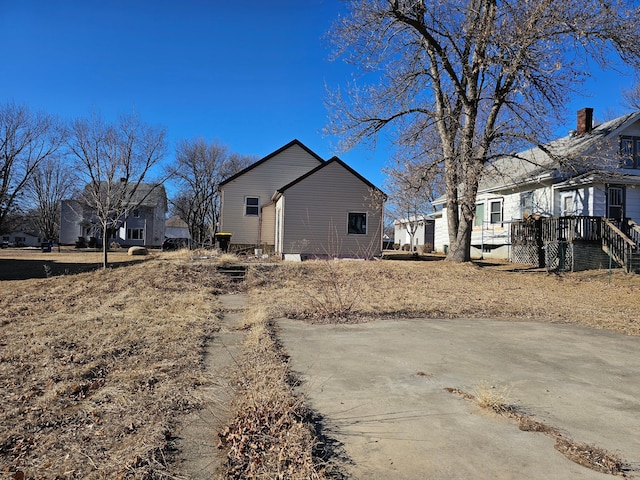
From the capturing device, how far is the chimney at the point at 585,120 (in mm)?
20500

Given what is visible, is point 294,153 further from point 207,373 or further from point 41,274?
point 207,373

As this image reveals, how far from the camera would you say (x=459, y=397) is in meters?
3.87

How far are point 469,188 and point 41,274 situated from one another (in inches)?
636

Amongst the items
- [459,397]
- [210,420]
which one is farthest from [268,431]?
[459,397]

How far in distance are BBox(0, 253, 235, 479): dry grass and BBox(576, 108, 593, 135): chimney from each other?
2094 cm

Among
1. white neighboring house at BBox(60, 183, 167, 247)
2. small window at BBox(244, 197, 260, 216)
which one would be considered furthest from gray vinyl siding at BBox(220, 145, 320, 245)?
white neighboring house at BBox(60, 183, 167, 247)

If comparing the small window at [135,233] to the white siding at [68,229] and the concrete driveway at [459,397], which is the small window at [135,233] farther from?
the concrete driveway at [459,397]

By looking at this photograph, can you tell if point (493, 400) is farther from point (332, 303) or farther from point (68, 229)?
point (68, 229)

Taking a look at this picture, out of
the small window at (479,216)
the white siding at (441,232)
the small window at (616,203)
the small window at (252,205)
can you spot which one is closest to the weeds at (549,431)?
the small window at (616,203)

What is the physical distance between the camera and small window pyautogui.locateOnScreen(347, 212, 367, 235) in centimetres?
1997

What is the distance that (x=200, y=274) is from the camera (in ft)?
41.5

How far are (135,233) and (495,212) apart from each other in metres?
40.2

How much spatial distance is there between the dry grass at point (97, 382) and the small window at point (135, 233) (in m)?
41.3

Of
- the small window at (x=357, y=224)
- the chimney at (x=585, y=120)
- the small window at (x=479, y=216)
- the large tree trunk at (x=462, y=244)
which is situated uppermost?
the chimney at (x=585, y=120)
